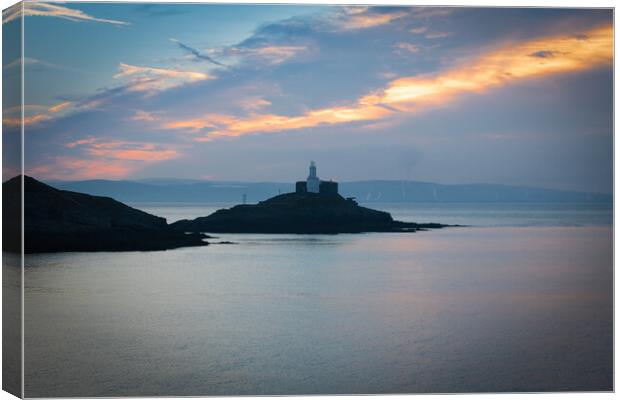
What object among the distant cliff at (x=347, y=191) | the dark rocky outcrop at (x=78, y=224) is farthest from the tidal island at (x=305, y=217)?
the dark rocky outcrop at (x=78, y=224)

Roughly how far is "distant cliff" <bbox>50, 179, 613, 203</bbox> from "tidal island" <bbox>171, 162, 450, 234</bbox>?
100mm

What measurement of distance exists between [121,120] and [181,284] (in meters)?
1.37

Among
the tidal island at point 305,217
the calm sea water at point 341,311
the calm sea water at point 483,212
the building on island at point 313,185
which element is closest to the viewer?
the calm sea water at point 341,311

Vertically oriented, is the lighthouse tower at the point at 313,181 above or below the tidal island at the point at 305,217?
above

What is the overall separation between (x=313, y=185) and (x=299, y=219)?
1.65 ft

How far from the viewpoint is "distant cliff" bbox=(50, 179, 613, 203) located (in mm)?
6953

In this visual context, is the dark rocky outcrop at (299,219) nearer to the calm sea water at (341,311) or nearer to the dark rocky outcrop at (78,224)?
the calm sea water at (341,311)

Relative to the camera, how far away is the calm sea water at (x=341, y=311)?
20.8ft

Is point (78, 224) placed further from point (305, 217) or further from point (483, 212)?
point (483, 212)

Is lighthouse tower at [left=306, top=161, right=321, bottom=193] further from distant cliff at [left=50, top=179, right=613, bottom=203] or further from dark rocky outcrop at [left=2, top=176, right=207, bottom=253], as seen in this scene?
dark rocky outcrop at [left=2, top=176, right=207, bottom=253]

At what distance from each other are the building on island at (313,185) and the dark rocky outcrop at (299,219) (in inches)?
2.0

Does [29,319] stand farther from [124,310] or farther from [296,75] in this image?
[296,75]

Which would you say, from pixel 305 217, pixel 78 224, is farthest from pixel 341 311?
pixel 78 224

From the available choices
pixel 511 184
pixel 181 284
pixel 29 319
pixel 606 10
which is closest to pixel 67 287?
pixel 29 319
